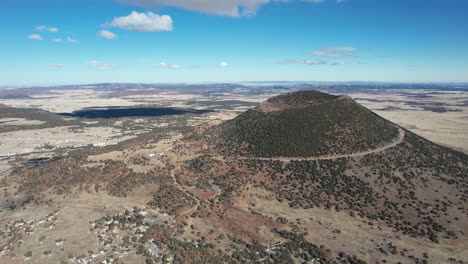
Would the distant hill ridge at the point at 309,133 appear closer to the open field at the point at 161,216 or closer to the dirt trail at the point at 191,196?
the open field at the point at 161,216

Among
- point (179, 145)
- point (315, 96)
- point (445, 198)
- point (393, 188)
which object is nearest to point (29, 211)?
point (179, 145)

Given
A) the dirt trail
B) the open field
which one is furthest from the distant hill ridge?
the dirt trail

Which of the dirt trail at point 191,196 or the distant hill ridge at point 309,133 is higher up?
the distant hill ridge at point 309,133

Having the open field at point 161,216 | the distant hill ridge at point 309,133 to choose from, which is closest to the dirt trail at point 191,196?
the open field at point 161,216

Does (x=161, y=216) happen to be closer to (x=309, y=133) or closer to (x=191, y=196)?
(x=191, y=196)

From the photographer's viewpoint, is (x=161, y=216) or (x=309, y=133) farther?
(x=309, y=133)

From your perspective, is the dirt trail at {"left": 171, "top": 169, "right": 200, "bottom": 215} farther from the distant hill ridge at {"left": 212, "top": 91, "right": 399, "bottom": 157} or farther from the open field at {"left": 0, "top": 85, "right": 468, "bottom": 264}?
the distant hill ridge at {"left": 212, "top": 91, "right": 399, "bottom": 157}

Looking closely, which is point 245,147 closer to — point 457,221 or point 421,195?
point 421,195

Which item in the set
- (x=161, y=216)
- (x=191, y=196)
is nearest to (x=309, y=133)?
(x=191, y=196)

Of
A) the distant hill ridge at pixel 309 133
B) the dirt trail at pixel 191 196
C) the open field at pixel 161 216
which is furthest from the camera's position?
the distant hill ridge at pixel 309 133
